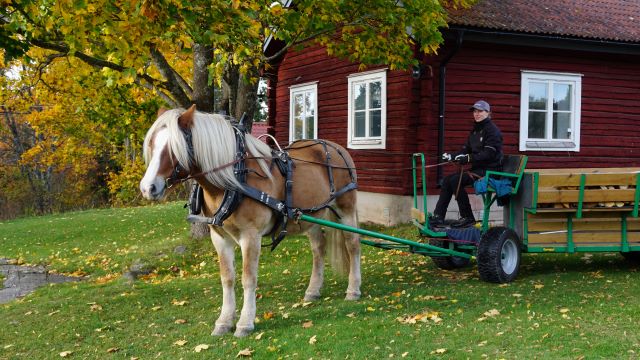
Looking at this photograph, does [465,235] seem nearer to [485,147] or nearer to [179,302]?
[485,147]

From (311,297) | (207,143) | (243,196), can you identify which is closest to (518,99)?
(311,297)

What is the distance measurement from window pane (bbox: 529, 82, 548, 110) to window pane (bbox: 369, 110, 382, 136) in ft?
11.0

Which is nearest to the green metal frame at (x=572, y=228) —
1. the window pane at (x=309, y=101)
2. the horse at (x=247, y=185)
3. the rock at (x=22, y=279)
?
the horse at (x=247, y=185)

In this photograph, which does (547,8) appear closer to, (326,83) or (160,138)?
(326,83)

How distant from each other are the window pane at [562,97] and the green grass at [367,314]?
199 inches

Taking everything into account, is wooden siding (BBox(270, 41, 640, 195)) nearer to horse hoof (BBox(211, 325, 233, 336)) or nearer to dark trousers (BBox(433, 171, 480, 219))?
dark trousers (BBox(433, 171, 480, 219))

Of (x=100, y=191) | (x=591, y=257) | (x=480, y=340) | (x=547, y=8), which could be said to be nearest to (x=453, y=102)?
(x=547, y=8)

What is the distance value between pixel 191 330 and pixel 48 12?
4111 millimetres

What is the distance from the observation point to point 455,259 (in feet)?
26.7

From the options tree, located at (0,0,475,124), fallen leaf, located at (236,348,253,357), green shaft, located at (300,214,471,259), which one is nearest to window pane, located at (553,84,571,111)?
tree, located at (0,0,475,124)

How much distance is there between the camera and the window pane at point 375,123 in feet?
42.5

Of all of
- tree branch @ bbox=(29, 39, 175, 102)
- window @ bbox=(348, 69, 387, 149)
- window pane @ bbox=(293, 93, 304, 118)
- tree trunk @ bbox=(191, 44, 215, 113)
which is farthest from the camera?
window pane @ bbox=(293, 93, 304, 118)

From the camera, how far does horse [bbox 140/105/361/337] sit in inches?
199

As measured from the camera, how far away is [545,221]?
6930mm
